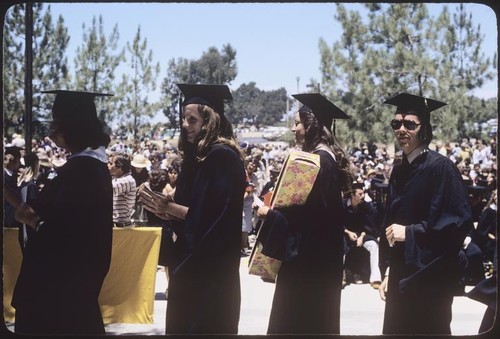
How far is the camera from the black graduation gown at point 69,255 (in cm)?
359

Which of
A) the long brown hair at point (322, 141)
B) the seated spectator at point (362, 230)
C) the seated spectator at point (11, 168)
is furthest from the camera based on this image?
the seated spectator at point (362, 230)

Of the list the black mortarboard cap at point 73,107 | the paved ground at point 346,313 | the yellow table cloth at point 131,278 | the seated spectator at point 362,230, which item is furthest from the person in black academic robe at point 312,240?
the seated spectator at point 362,230

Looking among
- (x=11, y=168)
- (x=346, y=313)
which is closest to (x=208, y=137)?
(x=346, y=313)

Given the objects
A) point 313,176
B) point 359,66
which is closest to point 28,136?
point 313,176

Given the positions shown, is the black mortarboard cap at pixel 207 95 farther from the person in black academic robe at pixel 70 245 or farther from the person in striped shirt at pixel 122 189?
the person in striped shirt at pixel 122 189

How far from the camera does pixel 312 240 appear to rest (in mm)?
4148

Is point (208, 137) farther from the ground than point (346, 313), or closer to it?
farther from the ground

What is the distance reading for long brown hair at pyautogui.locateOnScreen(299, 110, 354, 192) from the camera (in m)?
4.35

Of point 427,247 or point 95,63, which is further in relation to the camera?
point 95,63

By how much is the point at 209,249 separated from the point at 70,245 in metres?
0.69

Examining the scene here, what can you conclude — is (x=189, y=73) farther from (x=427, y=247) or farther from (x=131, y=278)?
(x=427, y=247)

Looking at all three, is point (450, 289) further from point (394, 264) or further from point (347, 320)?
point (347, 320)

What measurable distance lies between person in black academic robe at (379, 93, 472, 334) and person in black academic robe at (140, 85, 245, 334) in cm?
87

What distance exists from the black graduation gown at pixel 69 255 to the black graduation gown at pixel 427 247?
1.56m
